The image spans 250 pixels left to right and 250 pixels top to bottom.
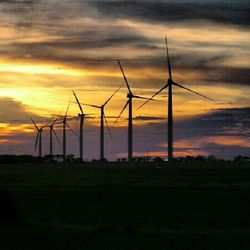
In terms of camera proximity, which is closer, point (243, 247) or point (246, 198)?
point (243, 247)

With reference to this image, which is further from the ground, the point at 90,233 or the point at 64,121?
the point at 64,121

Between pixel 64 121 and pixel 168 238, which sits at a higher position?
pixel 64 121

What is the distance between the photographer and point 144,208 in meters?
52.5

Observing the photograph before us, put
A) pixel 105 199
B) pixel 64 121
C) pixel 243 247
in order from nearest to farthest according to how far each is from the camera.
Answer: pixel 243 247, pixel 105 199, pixel 64 121

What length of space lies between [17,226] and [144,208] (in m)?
17.3

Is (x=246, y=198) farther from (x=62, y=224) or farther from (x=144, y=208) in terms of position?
(x=62, y=224)

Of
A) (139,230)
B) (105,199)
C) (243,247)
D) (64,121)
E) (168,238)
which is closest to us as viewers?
(243,247)

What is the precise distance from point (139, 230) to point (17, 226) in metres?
5.91

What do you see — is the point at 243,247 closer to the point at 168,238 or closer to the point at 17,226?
the point at 168,238

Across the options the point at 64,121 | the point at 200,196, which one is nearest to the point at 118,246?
the point at 200,196

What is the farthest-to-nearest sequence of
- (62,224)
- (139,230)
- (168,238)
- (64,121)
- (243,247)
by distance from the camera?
(64,121) < (62,224) < (139,230) < (168,238) < (243,247)

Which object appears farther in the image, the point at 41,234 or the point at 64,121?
the point at 64,121

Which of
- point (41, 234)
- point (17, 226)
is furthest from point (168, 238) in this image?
point (17, 226)

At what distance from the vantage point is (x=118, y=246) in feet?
93.7
